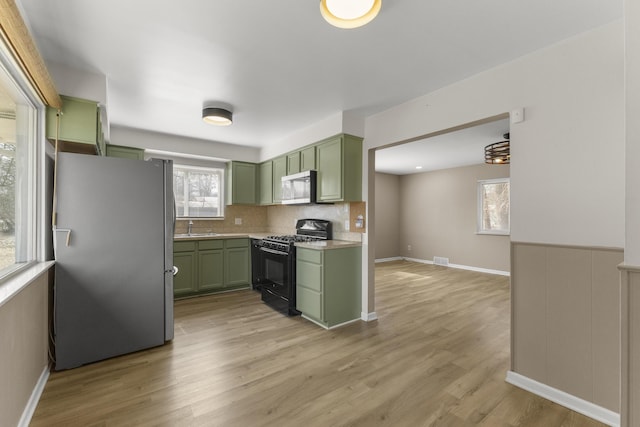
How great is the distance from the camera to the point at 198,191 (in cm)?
505

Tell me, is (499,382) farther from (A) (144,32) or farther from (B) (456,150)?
(B) (456,150)

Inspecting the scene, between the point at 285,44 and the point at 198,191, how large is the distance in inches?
144

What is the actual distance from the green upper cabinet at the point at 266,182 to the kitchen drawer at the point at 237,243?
0.78 meters

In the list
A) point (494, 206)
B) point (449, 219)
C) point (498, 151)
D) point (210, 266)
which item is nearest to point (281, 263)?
point (210, 266)

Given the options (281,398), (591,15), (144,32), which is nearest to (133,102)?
(144,32)

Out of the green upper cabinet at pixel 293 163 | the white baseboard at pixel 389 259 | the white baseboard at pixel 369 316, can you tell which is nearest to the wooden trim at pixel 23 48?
the green upper cabinet at pixel 293 163

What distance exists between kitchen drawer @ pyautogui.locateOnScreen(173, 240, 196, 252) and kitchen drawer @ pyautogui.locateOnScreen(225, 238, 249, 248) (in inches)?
20.2

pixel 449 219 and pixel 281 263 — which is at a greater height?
pixel 449 219

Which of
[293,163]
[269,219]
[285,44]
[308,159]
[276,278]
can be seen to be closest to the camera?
[285,44]

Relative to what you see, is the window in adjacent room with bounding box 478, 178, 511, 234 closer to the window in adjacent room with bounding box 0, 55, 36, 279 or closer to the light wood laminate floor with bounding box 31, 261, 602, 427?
the light wood laminate floor with bounding box 31, 261, 602, 427

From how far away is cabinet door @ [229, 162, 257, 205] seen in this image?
4992mm

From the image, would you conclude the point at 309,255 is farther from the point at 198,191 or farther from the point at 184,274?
the point at 198,191

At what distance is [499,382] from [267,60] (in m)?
3.08

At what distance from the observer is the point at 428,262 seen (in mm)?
7434
